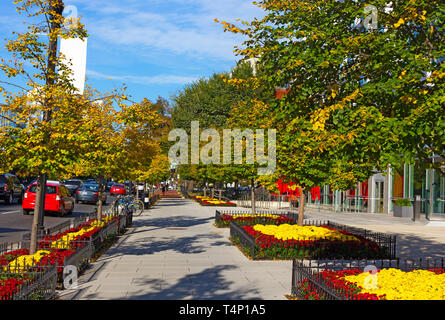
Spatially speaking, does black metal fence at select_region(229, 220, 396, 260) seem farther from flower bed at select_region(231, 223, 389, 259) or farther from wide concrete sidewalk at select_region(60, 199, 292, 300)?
wide concrete sidewalk at select_region(60, 199, 292, 300)

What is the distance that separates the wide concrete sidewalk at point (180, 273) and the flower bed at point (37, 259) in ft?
1.95

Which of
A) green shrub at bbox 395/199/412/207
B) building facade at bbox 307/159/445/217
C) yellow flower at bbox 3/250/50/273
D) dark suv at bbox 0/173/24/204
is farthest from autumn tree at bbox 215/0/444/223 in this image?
green shrub at bbox 395/199/412/207

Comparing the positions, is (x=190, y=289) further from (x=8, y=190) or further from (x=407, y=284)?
(x=8, y=190)

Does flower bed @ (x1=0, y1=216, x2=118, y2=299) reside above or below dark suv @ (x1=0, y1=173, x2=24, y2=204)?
below

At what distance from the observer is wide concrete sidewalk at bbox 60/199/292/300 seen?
8.34m

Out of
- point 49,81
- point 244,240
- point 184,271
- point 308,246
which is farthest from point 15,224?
point 308,246

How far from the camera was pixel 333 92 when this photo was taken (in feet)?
24.5

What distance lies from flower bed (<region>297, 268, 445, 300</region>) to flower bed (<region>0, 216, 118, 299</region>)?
429cm

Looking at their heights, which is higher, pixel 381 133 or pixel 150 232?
pixel 381 133

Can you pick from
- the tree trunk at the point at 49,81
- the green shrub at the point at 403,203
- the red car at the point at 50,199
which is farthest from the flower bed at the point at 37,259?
the green shrub at the point at 403,203

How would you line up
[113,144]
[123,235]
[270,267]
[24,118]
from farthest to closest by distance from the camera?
[123,235] < [113,144] < [270,267] < [24,118]
